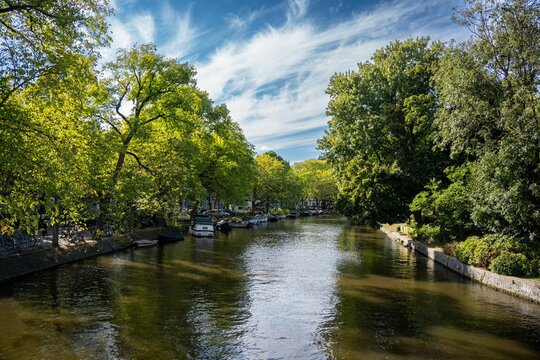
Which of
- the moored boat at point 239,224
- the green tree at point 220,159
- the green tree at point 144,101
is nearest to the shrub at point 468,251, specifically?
the green tree at point 144,101

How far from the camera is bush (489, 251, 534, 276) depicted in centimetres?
1922

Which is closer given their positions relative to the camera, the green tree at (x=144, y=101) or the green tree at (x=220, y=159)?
the green tree at (x=144, y=101)

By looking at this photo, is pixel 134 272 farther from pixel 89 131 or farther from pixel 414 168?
pixel 414 168

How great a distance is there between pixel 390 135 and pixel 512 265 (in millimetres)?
18481

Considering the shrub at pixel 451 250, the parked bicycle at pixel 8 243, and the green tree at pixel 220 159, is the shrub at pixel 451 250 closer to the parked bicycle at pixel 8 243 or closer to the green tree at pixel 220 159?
the parked bicycle at pixel 8 243

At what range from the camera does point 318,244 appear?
39.2m

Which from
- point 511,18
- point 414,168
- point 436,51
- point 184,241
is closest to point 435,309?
point 511,18

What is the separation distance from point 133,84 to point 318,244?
22.5m

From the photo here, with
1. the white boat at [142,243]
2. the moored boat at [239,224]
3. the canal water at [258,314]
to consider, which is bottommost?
the canal water at [258,314]

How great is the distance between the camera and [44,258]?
22.8 m

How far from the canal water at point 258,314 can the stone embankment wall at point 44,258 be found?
2.47 ft

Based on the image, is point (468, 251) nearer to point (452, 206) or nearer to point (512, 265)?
point (512, 265)

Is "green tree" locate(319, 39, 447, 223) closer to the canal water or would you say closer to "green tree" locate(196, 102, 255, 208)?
the canal water

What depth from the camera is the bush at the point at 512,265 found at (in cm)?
1922
